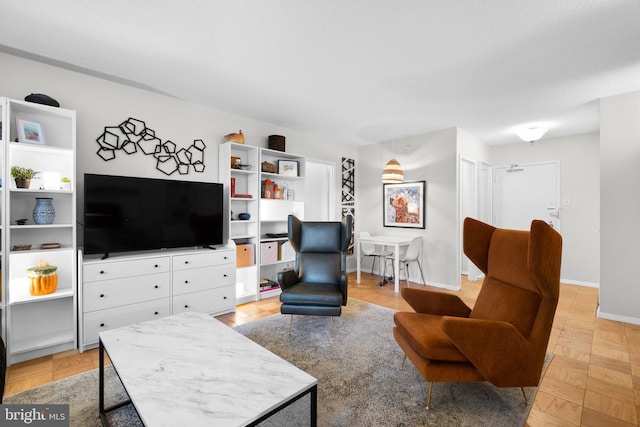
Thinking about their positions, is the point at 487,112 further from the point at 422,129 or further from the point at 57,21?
the point at 57,21

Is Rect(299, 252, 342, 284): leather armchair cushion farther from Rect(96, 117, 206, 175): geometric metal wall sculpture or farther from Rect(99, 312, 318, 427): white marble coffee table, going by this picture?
Rect(96, 117, 206, 175): geometric metal wall sculpture

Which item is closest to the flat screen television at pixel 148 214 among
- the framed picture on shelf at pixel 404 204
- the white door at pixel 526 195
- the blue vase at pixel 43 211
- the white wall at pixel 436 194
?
the blue vase at pixel 43 211

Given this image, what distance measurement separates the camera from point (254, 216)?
12.8 feet

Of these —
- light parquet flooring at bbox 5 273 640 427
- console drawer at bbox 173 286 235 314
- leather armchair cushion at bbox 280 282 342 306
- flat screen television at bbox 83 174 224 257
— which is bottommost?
light parquet flooring at bbox 5 273 640 427

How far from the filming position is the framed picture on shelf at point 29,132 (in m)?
2.31

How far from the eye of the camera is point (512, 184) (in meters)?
5.40

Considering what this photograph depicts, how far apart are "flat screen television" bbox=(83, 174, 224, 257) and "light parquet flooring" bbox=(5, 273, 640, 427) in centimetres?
93

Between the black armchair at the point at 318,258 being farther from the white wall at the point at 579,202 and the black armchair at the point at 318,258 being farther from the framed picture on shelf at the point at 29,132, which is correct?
the white wall at the point at 579,202

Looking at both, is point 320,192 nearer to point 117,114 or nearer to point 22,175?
point 117,114

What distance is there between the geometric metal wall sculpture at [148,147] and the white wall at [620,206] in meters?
4.67

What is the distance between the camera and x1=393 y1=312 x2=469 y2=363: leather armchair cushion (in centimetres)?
169

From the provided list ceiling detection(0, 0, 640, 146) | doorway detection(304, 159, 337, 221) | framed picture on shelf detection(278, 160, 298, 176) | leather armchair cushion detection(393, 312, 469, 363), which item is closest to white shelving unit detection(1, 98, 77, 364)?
ceiling detection(0, 0, 640, 146)

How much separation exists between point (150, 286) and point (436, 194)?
407cm

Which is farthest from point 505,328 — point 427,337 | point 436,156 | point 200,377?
point 436,156
